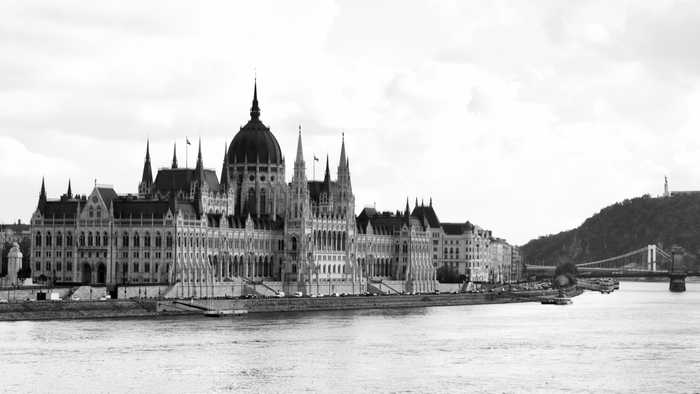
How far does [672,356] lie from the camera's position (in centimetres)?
11312

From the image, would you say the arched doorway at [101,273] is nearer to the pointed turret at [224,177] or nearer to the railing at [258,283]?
the railing at [258,283]

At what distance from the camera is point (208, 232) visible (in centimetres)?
17500

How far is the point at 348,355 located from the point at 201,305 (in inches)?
1804

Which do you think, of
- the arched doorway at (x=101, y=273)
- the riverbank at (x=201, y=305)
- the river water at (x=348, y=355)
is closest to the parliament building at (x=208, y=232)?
the arched doorway at (x=101, y=273)

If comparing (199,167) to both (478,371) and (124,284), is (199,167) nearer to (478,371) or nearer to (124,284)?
(124,284)

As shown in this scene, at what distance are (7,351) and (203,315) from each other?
145ft

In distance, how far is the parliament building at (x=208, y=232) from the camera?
168 m

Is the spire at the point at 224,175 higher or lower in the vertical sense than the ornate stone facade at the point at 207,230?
higher

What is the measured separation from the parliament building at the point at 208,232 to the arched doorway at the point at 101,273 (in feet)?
0.32

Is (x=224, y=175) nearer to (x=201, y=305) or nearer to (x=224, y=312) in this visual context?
(x=201, y=305)

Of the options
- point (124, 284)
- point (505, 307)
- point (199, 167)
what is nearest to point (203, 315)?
point (124, 284)

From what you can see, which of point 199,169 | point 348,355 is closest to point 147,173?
point 199,169

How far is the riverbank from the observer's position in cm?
13650

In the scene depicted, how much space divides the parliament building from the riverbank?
7863 mm
